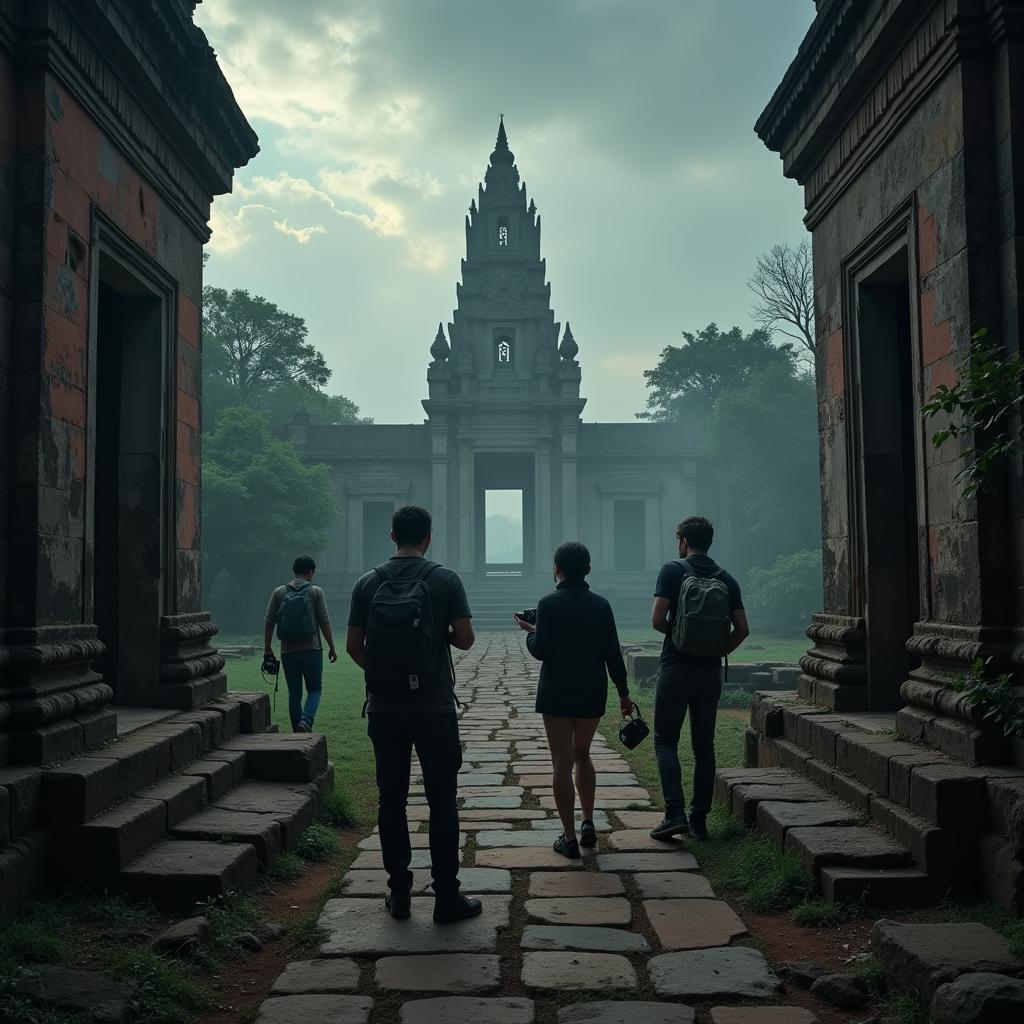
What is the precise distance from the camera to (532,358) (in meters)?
35.8

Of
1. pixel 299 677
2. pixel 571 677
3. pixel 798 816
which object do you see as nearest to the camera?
pixel 798 816

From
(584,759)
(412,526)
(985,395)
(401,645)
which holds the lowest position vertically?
(584,759)

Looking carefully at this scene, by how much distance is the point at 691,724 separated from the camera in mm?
5684

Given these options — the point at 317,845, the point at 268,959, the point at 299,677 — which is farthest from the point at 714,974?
the point at 299,677

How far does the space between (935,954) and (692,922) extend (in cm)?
119

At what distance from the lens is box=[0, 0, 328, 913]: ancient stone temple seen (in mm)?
4523

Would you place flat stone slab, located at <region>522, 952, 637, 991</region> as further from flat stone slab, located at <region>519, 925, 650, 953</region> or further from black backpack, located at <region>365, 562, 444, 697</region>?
black backpack, located at <region>365, 562, 444, 697</region>

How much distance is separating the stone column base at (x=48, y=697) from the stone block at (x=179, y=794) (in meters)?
0.35

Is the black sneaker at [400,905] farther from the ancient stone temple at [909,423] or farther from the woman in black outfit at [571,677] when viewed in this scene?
the ancient stone temple at [909,423]

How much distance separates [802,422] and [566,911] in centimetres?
3110

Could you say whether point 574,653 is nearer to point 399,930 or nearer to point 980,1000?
point 399,930

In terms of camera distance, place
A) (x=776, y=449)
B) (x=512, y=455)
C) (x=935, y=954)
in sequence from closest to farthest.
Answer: (x=935, y=954), (x=776, y=449), (x=512, y=455)

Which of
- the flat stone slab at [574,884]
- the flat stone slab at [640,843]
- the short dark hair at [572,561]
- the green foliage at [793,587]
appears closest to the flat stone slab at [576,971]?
the flat stone slab at [574,884]

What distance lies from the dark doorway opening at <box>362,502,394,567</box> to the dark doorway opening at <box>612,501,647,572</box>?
784 centimetres
